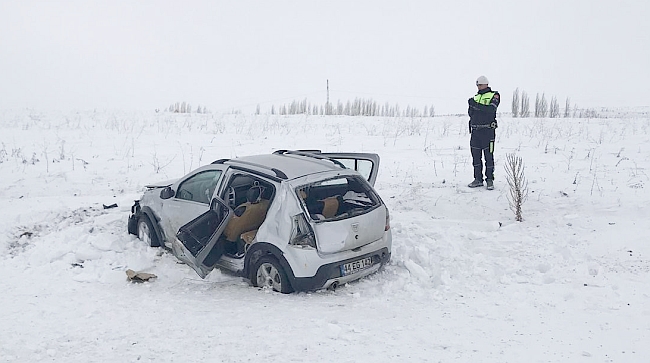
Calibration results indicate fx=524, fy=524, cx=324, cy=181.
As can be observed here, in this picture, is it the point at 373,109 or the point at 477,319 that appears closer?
the point at 477,319

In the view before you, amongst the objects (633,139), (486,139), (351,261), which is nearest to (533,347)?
(351,261)

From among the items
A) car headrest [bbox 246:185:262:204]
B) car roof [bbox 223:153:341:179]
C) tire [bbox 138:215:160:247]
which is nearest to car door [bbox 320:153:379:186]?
car roof [bbox 223:153:341:179]

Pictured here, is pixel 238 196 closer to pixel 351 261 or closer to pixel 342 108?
pixel 351 261

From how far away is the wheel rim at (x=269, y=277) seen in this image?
6.01m

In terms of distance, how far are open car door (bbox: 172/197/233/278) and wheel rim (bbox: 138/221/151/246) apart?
1419 mm

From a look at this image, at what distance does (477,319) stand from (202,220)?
11.0 feet

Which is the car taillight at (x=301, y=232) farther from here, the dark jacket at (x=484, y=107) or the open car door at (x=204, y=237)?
the dark jacket at (x=484, y=107)

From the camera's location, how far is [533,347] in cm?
454

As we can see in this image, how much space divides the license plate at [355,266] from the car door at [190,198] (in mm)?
2047

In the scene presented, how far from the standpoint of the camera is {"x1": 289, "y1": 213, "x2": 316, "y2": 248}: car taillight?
5.80 metres

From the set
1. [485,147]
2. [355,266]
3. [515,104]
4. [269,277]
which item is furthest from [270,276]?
[515,104]

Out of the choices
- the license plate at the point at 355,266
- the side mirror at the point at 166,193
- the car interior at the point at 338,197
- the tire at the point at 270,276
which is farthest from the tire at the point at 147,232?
the license plate at the point at 355,266

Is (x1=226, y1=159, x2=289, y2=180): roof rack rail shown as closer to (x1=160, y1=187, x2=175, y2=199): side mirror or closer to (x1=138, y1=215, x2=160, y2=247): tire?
(x1=160, y1=187, x2=175, y2=199): side mirror

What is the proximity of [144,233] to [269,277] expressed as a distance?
8.69ft
